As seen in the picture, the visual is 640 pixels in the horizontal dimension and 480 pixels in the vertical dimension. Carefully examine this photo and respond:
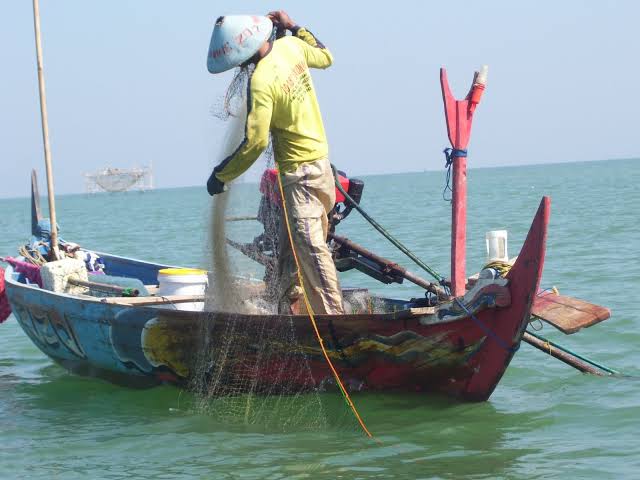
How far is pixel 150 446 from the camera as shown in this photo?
20.8 feet

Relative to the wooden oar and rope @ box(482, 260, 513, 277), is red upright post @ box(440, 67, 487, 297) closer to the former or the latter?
rope @ box(482, 260, 513, 277)

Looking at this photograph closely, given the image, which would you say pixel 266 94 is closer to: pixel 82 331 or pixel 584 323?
pixel 584 323

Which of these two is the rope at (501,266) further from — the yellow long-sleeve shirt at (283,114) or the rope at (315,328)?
the yellow long-sleeve shirt at (283,114)

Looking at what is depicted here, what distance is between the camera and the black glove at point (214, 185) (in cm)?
629

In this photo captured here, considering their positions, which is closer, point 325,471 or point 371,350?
point 325,471

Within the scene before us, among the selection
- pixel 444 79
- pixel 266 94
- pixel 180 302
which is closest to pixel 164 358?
pixel 180 302

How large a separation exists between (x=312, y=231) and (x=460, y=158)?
1.08m

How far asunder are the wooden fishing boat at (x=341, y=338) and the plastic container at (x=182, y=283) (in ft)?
0.44

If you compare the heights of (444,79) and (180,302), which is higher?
(444,79)

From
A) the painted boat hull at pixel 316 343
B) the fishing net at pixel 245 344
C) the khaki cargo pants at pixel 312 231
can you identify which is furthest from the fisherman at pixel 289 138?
the painted boat hull at pixel 316 343

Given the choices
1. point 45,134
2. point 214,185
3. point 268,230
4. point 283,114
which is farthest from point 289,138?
point 45,134

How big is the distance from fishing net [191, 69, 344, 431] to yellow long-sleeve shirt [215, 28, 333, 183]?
0.21 metres

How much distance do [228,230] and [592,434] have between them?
2.68 meters

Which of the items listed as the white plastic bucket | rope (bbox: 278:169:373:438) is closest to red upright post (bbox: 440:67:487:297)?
rope (bbox: 278:169:373:438)
